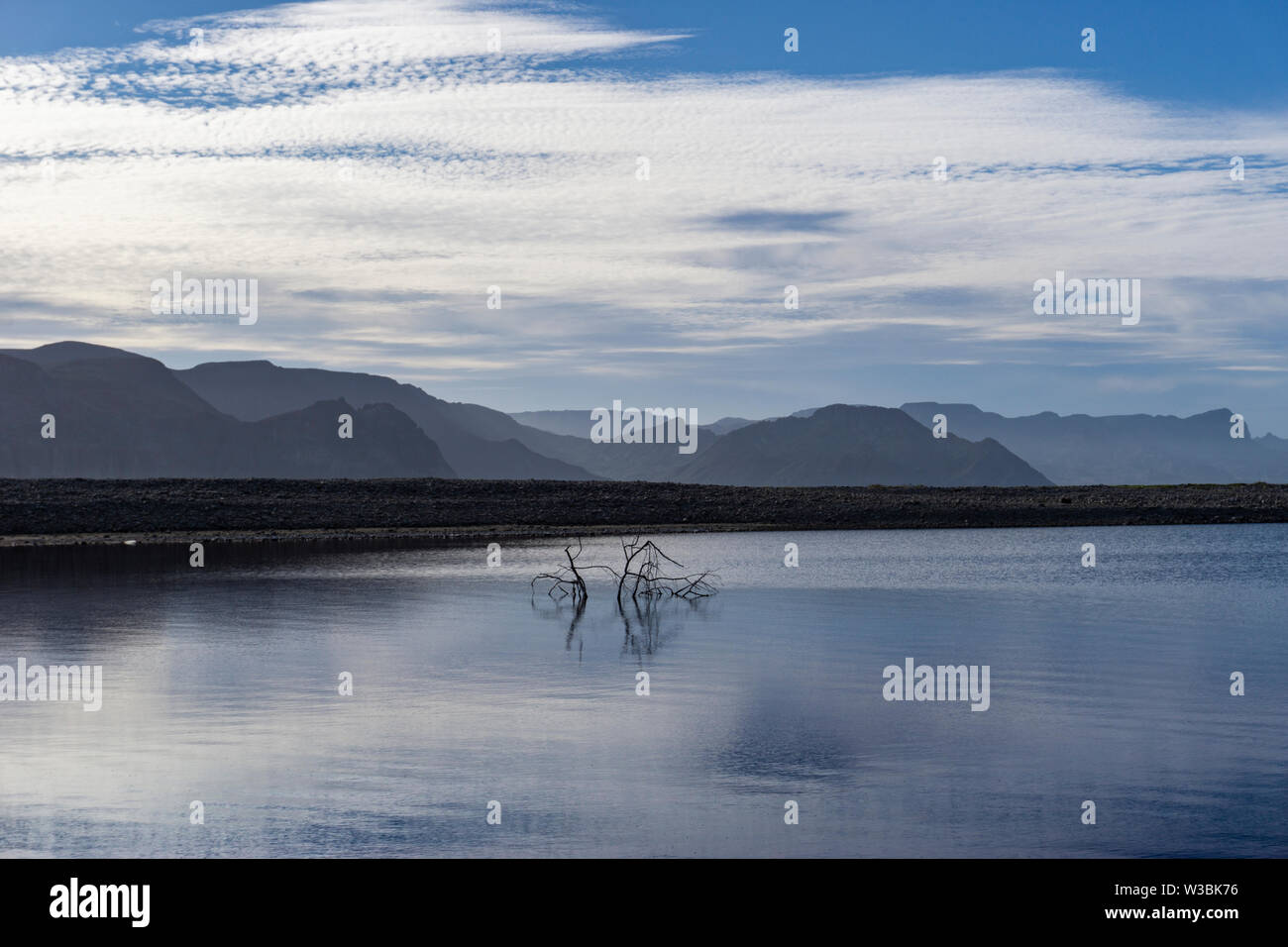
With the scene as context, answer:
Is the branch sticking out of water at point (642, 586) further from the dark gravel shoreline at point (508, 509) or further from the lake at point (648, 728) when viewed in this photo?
the dark gravel shoreline at point (508, 509)

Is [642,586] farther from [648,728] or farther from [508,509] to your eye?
[508,509]

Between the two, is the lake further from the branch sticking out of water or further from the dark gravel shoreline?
the dark gravel shoreline

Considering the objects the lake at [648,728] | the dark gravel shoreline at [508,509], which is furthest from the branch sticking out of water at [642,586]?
the dark gravel shoreline at [508,509]

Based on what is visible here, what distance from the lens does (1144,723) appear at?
15695 mm

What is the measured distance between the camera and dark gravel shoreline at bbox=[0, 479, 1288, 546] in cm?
6275

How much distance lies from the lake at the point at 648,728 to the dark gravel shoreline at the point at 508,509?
103 ft

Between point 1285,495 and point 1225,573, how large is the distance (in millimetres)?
53362

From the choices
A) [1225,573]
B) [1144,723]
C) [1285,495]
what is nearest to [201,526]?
[1225,573]

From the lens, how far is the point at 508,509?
240ft

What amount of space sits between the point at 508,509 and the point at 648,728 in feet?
191

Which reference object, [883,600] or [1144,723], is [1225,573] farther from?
[1144,723]

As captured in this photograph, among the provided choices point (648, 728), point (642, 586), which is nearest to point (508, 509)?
point (642, 586)

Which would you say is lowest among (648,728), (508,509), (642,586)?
(648,728)
